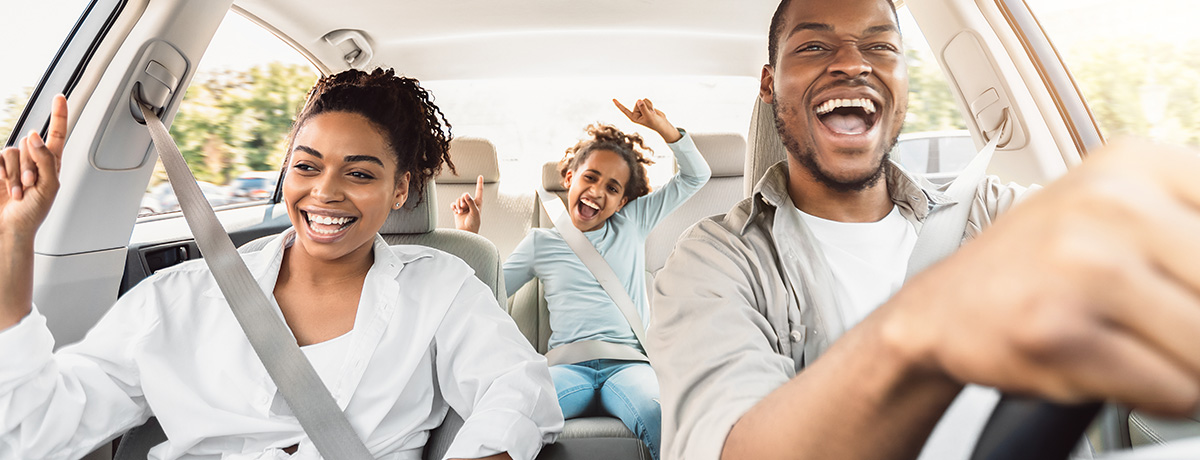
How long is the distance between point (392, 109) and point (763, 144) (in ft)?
2.66

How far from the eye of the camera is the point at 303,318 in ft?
4.56

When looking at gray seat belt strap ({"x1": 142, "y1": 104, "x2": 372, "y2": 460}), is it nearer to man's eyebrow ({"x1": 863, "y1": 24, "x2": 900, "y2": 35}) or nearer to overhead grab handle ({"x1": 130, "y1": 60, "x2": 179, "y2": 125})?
overhead grab handle ({"x1": 130, "y1": 60, "x2": 179, "y2": 125})

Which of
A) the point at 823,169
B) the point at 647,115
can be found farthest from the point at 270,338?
the point at 647,115

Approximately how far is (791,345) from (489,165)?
7.79 feet

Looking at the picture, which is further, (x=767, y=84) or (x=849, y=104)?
(x=767, y=84)

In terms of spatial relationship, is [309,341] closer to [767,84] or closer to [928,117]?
[767,84]

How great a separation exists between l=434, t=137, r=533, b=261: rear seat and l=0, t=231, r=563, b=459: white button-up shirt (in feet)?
6.02

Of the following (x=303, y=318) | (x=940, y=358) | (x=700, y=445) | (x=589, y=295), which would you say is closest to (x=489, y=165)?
(x=589, y=295)

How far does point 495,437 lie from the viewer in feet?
3.90

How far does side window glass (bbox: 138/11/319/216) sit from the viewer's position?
6.34ft

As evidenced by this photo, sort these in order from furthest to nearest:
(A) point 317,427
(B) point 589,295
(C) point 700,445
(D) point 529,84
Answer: (D) point 529,84
(B) point 589,295
(A) point 317,427
(C) point 700,445

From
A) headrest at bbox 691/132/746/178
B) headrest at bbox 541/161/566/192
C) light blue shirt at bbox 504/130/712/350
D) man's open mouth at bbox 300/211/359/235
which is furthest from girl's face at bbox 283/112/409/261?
headrest at bbox 691/132/746/178

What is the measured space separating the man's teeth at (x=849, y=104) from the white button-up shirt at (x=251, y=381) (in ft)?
2.28

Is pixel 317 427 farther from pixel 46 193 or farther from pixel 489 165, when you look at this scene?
pixel 489 165
